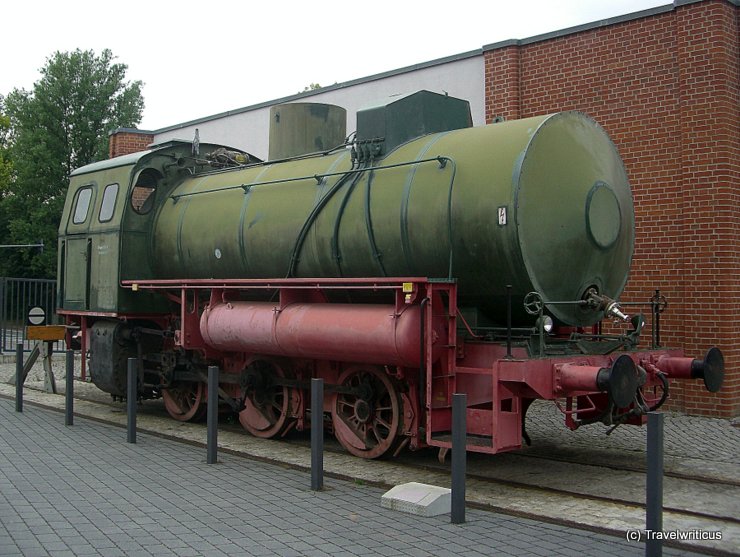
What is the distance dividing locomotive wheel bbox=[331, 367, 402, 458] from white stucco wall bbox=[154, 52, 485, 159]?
13.0 feet

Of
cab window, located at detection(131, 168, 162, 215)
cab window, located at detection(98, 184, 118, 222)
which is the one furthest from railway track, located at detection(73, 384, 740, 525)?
cab window, located at detection(98, 184, 118, 222)

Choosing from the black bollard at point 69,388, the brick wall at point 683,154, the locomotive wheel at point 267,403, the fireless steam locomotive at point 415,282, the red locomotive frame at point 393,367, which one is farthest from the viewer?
the brick wall at point 683,154

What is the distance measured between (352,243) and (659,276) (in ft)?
16.7

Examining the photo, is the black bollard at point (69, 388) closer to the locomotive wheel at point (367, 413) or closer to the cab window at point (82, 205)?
the cab window at point (82, 205)

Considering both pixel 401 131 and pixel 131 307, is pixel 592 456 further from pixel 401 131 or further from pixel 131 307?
pixel 131 307

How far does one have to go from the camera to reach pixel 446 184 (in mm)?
7207

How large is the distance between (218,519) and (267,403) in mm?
3714

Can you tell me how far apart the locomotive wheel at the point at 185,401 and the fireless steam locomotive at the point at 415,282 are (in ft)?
0.13

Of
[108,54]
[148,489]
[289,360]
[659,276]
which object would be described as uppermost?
[108,54]

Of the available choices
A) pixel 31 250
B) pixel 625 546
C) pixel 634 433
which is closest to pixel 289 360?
pixel 634 433

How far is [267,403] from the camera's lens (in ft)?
30.7

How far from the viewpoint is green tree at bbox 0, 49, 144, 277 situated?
Result: 127 ft

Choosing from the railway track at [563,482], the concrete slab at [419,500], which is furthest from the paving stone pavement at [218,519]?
the railway track at [563,482]

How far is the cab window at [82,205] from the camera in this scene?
38.5 feet
